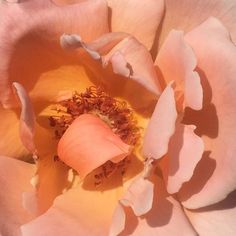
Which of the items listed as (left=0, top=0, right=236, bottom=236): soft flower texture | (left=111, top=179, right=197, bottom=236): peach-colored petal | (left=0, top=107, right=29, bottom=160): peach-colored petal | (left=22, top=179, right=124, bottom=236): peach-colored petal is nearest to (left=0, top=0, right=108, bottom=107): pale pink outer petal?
(left=0, top=0, right=236, bottom=236): soft flower texture

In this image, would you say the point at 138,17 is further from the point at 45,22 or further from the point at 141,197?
the point at 141,197

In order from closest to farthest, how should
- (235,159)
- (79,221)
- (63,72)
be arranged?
(235,159) < (79,221) < (63,72)

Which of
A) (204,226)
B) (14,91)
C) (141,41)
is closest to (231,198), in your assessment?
(204,226)

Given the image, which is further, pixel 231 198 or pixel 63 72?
pixel 63 72

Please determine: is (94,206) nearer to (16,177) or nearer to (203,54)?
(16,177)

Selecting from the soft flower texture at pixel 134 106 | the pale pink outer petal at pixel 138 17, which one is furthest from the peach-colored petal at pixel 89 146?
the pale pink outer petal at pixel 138 17

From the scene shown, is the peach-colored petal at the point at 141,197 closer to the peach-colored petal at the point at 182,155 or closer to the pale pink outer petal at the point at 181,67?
the peach-colored petal at the point at 182,155

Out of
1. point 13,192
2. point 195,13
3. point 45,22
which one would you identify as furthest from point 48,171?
point 195,13
